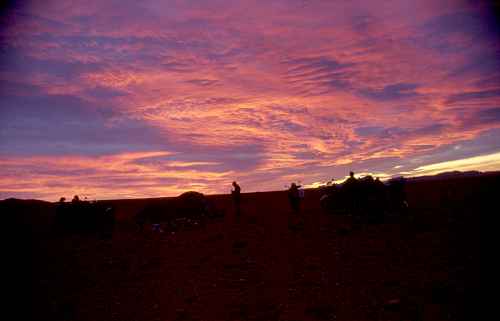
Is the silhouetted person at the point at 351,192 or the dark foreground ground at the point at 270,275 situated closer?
the dark foreground ground at the point at 270,275

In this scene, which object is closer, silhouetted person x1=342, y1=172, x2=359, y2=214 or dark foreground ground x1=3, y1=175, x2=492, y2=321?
dark foreground ground x1=3, y1=175, x2=492, y2=321

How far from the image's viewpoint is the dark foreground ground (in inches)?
296

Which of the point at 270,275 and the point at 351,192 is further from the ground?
the point at 351,192

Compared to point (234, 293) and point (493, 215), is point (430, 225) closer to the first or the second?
point (493, 215)

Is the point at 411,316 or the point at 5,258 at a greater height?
the point at 5,258

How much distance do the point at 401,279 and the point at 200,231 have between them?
12622 mm

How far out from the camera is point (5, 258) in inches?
542

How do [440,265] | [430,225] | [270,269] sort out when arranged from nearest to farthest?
1. [440,265]
2. [270,269]
3. [430,225]

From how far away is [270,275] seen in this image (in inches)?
394

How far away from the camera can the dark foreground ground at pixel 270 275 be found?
7.51m

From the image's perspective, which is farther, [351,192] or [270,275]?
[351,192]

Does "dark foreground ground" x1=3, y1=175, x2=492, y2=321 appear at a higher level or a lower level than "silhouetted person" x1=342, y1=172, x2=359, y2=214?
lower

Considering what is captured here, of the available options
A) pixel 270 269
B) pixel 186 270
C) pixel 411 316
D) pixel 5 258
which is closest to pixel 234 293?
pixel 270 269

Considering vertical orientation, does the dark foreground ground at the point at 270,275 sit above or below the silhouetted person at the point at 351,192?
below
